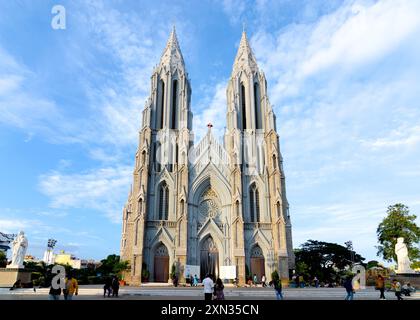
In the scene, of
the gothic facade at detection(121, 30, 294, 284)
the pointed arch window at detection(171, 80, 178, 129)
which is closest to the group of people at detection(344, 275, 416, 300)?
the gothic facade at detection(121, 30, 294, 284)

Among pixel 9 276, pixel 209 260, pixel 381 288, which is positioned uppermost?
pixel 209 260

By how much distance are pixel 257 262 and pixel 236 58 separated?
26.7 m

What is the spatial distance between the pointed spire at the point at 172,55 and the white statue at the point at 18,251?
27386 millimetres

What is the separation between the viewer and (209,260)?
1332 inches

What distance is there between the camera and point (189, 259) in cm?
3306

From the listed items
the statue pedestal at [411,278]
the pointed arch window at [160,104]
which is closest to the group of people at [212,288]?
the statue pedestal at [411,278]

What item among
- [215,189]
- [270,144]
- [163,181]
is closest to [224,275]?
[215,189]

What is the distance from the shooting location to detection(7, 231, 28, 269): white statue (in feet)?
69.7

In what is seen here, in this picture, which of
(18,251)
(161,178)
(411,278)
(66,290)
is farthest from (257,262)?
(66,290)

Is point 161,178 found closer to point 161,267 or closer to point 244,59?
point 161,267

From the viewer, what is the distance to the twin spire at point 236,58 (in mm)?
42625

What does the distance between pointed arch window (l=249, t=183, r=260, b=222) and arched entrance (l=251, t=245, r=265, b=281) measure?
9.92ft

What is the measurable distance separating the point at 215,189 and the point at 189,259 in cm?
783
